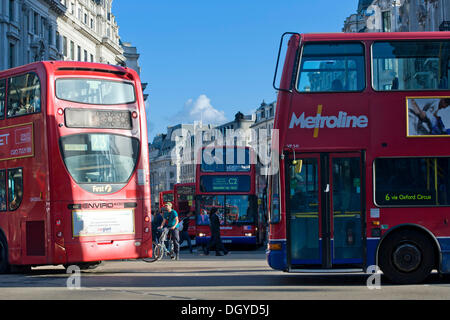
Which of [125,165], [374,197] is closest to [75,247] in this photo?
[125,165]

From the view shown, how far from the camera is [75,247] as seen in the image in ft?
51.3

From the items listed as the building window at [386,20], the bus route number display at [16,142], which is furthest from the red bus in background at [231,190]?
the building window at [386,20]

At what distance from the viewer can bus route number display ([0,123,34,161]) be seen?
628 inches

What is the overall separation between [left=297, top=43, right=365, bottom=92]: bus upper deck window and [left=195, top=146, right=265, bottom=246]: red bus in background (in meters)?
17.3

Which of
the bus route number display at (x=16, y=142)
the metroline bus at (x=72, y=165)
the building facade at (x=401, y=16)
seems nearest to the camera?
the metroline bus at (x=72, y=165)

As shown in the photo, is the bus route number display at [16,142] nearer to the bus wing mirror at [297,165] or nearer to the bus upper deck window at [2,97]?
the bus upper deck window at [2,97]

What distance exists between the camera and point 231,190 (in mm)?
30891

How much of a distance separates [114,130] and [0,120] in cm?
279

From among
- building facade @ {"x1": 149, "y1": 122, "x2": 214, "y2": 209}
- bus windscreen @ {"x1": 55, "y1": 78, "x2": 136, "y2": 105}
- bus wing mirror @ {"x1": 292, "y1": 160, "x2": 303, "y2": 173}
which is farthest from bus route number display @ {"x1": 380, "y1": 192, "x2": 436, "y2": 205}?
building facade @ {"x1": 149, "y1": 122, "x2": 214, "y2": 209}

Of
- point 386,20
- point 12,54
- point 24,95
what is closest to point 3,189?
point 24,95

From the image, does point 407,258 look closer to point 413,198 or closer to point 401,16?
point 413,198

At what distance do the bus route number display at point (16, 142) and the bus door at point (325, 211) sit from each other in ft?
19.4

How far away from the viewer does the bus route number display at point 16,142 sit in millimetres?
15961

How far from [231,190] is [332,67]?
17943 millimetres
